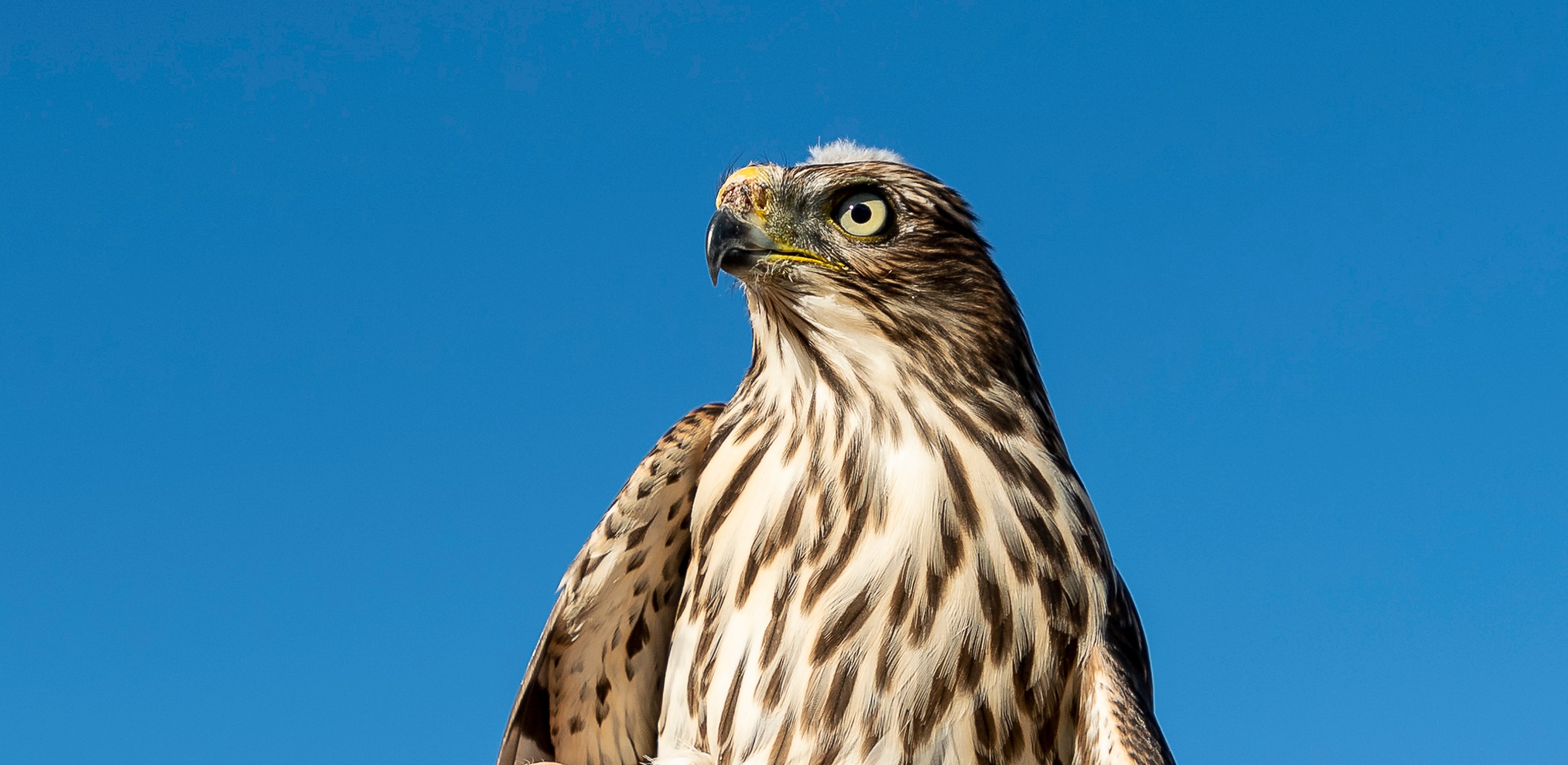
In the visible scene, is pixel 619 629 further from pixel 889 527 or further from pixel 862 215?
pixel 862 215

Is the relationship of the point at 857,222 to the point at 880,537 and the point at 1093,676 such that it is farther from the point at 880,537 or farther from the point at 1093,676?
the point at 1093,676

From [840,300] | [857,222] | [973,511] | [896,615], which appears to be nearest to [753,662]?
[896,615]

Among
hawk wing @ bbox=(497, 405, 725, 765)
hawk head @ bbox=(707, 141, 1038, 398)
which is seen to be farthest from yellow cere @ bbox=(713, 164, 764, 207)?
hawk wing @ bbox=(497, 405, 725, 765)

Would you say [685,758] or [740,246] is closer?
[740,246]

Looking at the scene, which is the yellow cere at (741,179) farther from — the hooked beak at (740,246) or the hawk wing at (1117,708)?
the hawk wing at (1117,708)

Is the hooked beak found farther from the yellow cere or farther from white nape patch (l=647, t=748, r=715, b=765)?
white nape patch (l=647, t=748, r=715, b=765)

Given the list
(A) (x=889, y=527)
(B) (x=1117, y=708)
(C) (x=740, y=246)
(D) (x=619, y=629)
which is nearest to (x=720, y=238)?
(C) (x=740, y=246)
